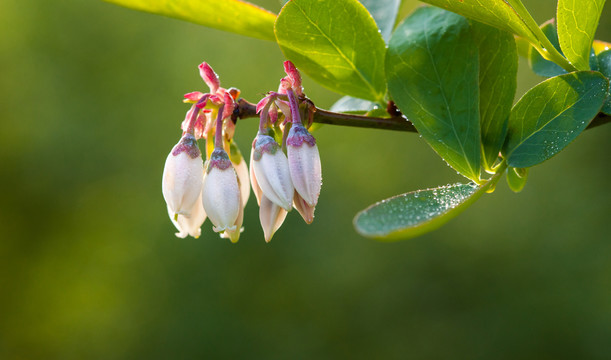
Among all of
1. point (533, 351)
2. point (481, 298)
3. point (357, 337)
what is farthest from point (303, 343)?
point (533, 351)

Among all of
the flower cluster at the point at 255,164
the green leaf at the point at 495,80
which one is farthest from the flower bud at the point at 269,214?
the green leaf at the point at 495,80

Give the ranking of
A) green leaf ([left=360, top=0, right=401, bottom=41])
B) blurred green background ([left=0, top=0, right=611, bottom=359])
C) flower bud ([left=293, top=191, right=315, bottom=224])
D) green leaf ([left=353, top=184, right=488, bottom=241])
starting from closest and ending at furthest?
green leaf ([left=353, top=184, right=488, bottom=241]) < flower bud ([left=293, top=191, right=315, bottom=224]) < green leaf ([left=360, top=0, right=401, bottom=41]) < blurred green background ([left=0, top=0, right=611, bottom=359])

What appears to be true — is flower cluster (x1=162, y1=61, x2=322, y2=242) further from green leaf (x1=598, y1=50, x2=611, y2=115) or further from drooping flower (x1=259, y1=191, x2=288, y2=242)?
green leaf (x1=598, y1=50, x2=611, y2=115)

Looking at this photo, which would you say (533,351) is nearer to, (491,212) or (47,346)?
(491,212)

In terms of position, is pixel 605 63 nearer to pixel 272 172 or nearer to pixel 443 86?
pixel 443 86

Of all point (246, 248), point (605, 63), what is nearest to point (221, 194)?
point (605, 63)

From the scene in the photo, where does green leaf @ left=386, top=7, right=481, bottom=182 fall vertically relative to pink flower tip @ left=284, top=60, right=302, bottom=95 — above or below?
below

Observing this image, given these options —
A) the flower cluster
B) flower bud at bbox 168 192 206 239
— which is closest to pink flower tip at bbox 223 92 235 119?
the flower cluster

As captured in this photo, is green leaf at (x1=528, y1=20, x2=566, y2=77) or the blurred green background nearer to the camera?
green leaf at (x1=528, y1=20, x2=566, y2=77)
